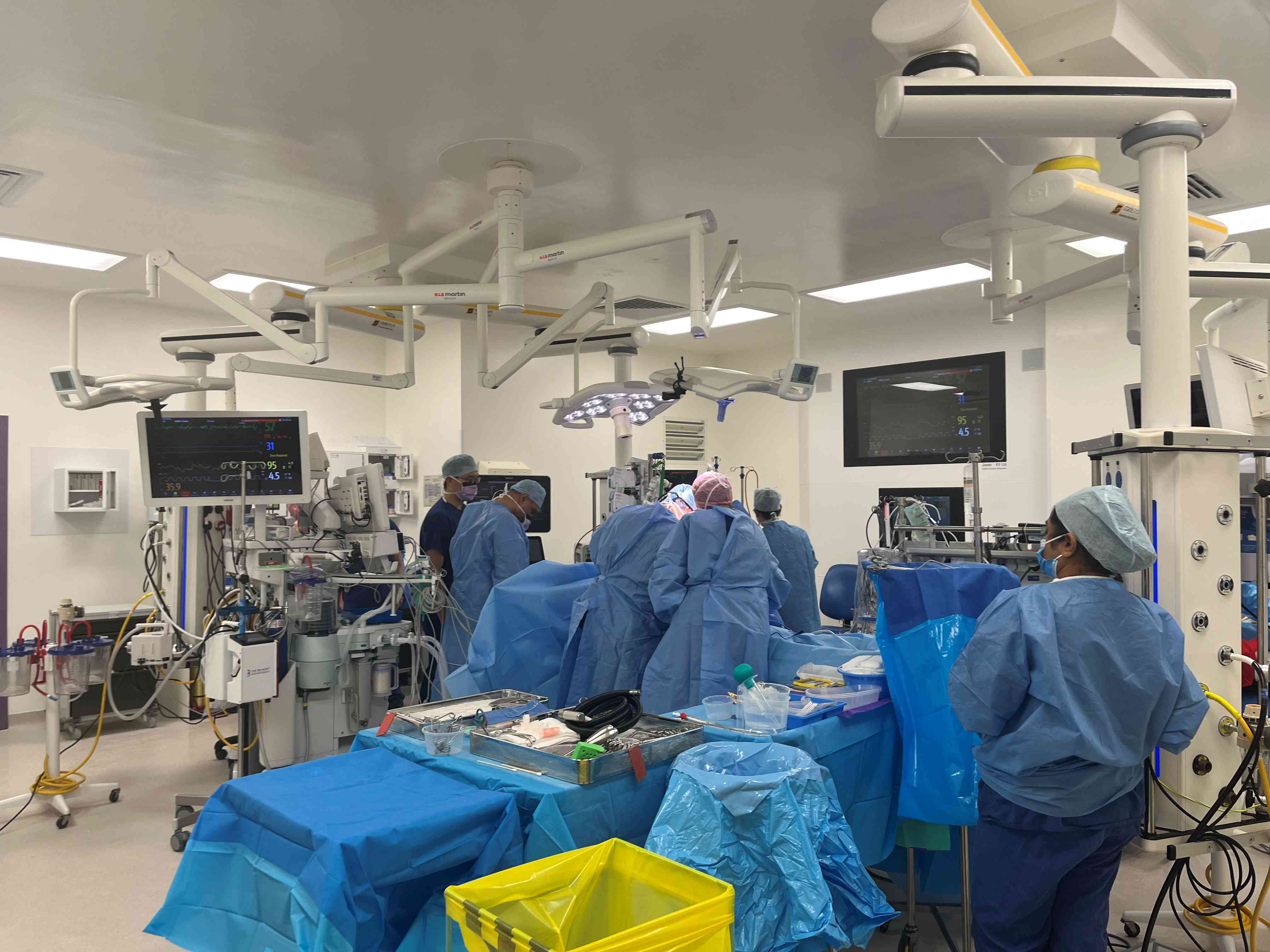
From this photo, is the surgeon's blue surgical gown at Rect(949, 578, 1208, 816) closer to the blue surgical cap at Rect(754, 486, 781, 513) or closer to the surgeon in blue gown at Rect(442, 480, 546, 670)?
the surgeon in blue gown at Rect(442, 480, 546, 670)

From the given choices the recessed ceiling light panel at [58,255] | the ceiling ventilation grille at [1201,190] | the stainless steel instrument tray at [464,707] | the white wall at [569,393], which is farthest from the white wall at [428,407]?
the ceiling ventilation grille at [1201,190]

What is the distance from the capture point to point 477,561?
16.7 feet

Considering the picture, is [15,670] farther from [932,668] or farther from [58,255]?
[932,668]

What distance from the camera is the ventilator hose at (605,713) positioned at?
2.22 meters

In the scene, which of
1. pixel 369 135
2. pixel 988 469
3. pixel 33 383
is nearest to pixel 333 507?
pixel 369 135

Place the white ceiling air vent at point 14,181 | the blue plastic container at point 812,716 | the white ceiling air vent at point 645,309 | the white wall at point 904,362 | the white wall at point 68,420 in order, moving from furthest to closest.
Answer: the white wall at point 904,362
the white ceiling air vent at point 645,309
the white wall at point 68,420
the white ceiling air vent at point 14,181
the blue plastic container at point 812,716

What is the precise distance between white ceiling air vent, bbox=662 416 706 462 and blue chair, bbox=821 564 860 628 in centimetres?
280

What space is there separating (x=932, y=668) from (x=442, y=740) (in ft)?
4.68

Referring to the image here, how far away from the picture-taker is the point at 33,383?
19.5 ft

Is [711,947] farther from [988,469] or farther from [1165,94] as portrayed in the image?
[988,469]

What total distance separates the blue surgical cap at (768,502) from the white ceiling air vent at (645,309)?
4.97 feet

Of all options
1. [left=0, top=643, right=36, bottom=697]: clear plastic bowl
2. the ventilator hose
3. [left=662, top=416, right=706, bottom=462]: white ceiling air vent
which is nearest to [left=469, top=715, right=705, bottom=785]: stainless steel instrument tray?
the ventilator hose

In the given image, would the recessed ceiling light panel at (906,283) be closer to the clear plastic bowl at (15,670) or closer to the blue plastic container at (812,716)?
the blue plastic container at (812,716)

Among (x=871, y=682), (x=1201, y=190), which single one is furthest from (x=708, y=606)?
(x=1201, y=190)
